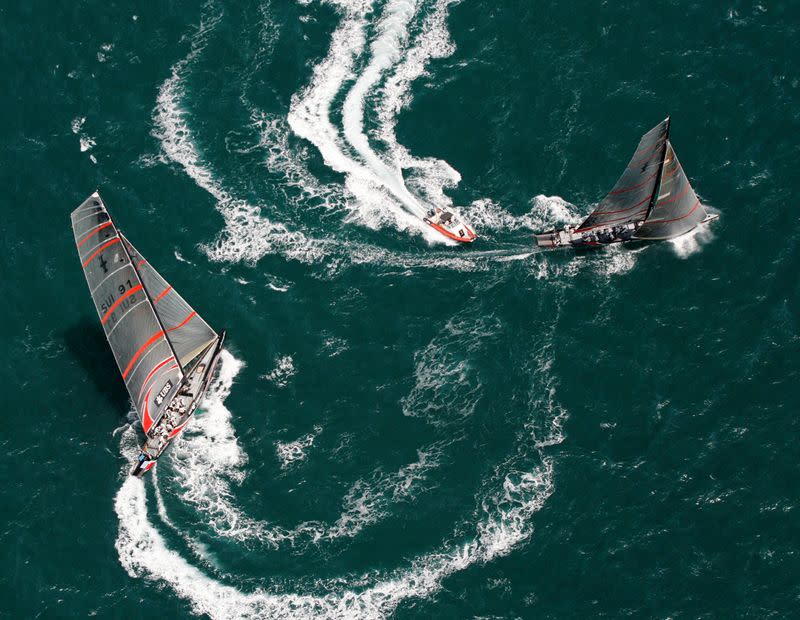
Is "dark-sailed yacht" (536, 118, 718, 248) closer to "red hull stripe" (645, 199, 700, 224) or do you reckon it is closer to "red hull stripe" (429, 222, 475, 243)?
"red hull stripe" (645, 199, 700, 224)

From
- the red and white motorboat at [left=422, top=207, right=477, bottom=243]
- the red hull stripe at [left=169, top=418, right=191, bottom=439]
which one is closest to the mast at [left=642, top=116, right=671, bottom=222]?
the red and white motorboat at [left=422, top=207, right=477, bottom=243]

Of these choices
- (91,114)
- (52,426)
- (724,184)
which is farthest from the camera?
(91,114)

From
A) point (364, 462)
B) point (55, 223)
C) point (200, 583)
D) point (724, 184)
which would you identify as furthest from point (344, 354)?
point (724, 184)

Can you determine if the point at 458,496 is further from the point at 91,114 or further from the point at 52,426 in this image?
the point at 91,114

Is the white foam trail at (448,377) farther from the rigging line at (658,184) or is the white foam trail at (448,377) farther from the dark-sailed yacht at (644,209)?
the rigging line at (658,184)

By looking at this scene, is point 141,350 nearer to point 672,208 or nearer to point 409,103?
point 409,103
